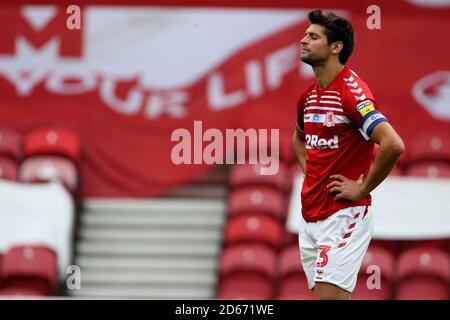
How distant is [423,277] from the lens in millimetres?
8531

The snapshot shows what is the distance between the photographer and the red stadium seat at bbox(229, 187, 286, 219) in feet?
29.3

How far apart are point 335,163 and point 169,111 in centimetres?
429

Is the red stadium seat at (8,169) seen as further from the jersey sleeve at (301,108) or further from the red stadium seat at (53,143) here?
the jersey sleeve at (301,108)

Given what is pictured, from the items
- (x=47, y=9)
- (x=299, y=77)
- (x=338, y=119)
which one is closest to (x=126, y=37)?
(x=47, y=9)

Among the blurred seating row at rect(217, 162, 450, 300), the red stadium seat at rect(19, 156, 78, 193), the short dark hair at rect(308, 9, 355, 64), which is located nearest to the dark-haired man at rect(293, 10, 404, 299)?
the short dark hair at rect(308, 9, 355, 64)

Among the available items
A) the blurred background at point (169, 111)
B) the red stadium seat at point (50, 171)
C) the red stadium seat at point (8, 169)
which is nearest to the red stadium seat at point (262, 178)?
the blurred background at point (169, 111)

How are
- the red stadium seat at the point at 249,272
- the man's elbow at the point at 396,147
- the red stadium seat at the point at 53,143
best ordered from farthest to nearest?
the red stadium seat at the point at 53,143 → the red stadium seat at the point at 249,272 → the man's elbow at the point at 396,147

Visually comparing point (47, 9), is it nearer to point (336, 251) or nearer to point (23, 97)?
point (23, 97)

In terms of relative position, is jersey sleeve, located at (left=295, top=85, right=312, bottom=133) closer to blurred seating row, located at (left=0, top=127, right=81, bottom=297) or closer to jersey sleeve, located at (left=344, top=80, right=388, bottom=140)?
jersey sleeve, located at (left=344, top=80, right=388, bottom=140)

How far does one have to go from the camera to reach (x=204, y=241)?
918cm

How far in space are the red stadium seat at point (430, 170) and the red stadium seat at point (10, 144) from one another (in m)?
2.98

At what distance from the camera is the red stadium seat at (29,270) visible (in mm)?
8469

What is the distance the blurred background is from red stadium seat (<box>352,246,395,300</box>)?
63 cm

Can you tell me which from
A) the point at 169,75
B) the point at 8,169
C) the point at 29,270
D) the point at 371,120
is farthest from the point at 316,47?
the point at 8,169
